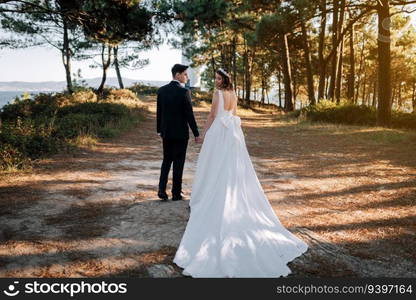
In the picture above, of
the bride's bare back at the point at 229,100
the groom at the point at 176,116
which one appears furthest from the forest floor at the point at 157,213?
the bride's bare back at the point at 229,100

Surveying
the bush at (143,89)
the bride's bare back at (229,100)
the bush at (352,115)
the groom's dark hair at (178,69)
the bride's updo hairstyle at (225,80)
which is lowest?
the bush at (352,115)

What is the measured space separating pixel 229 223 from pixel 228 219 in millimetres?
68

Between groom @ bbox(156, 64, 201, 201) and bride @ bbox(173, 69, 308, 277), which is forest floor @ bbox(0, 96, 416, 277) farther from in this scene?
groom @ bbox(156, 64, 201, 201)

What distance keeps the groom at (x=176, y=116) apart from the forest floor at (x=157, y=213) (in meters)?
0.82

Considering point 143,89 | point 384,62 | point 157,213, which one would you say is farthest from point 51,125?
point 143,89

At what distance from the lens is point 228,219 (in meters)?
4.59

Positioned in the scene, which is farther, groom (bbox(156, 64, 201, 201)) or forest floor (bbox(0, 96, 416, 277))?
groom (bbox(156, 64, 201, 201))

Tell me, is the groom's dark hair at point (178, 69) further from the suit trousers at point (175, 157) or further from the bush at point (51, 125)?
the bush at point (51, 125)

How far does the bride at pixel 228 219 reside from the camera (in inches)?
152

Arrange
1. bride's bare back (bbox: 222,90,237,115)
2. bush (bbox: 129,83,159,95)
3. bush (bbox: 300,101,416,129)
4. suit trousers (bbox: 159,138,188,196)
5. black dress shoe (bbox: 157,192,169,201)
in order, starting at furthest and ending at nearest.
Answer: bush (bbox: 129,83,159,95) → bush (bbox: 300,101,416,129) → black dress shoe (bbox: 157,192,169,201) → suit trousers (bbox: 159,138,188,196) → bride's bare back (bbox: 222,90,237,115)

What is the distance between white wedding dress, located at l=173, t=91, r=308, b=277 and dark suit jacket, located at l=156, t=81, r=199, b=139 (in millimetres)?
574

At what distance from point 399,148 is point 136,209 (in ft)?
31.2

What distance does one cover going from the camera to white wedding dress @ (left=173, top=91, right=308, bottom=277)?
3857 millimetres

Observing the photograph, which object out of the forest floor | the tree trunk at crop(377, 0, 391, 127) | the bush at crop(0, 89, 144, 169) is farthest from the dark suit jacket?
the tree trunk at crop(377, 0, 391, 127)
